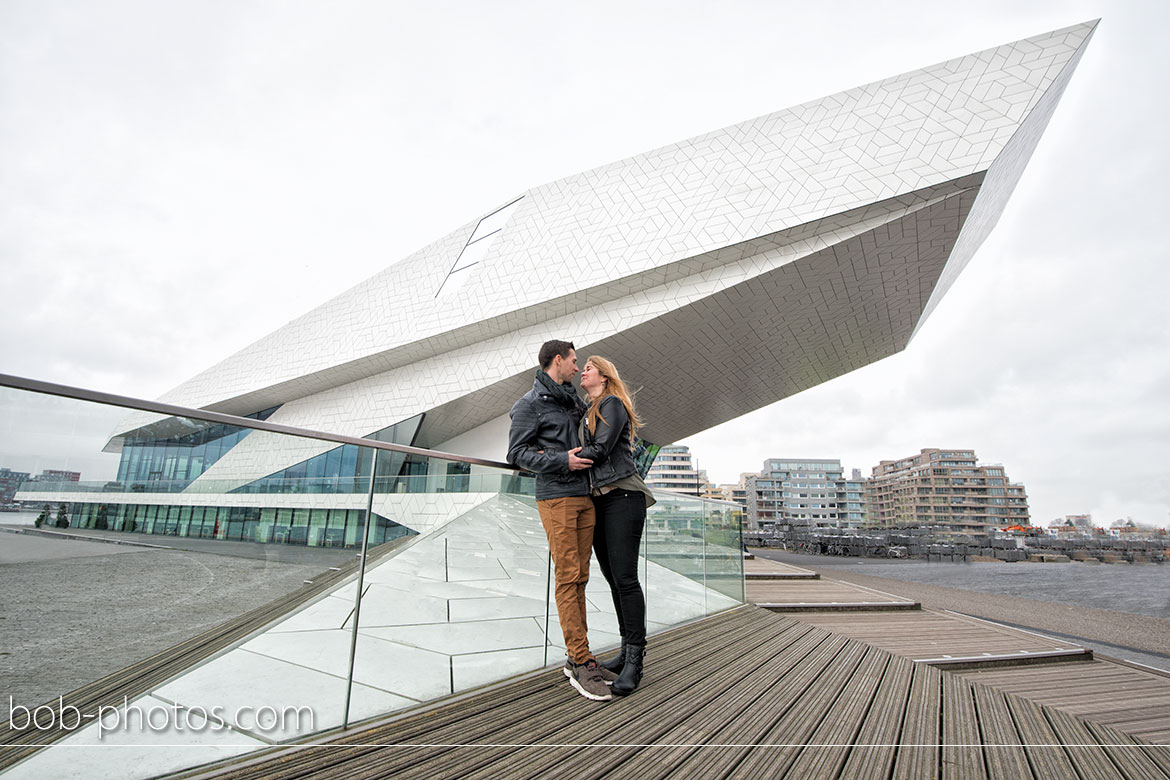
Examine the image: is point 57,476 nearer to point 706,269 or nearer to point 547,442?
point 547,442

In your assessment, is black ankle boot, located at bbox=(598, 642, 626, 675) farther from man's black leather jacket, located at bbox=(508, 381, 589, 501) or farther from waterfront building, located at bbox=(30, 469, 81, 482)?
waterfront building, located at bbox=(30, 469, 81, 482)

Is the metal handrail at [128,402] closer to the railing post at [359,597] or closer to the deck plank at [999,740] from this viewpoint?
the railing post at [359,597]

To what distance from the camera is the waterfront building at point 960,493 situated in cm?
9412

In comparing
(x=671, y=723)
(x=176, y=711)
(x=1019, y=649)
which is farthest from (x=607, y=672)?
(x=1019, y=649)

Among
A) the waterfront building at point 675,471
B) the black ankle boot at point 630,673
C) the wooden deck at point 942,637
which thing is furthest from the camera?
the waterfront building at point 675,471

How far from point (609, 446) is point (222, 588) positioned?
1478 millimetres

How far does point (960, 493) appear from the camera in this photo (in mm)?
95625

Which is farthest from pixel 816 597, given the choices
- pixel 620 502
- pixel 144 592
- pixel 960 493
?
pixel 960 493

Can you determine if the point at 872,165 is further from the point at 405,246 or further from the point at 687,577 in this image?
the point at 405,246

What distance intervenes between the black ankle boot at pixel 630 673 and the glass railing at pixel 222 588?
51 centimetres

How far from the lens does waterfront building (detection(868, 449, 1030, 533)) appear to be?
9412cm

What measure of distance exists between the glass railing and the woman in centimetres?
54

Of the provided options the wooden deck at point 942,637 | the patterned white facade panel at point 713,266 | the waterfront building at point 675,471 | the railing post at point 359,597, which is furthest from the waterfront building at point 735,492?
the railing post at point 359,597

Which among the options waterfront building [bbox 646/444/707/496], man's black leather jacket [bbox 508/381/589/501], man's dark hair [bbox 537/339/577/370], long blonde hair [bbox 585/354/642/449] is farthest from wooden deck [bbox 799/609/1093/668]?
waterfront building [bbox 646/444/707/496]
